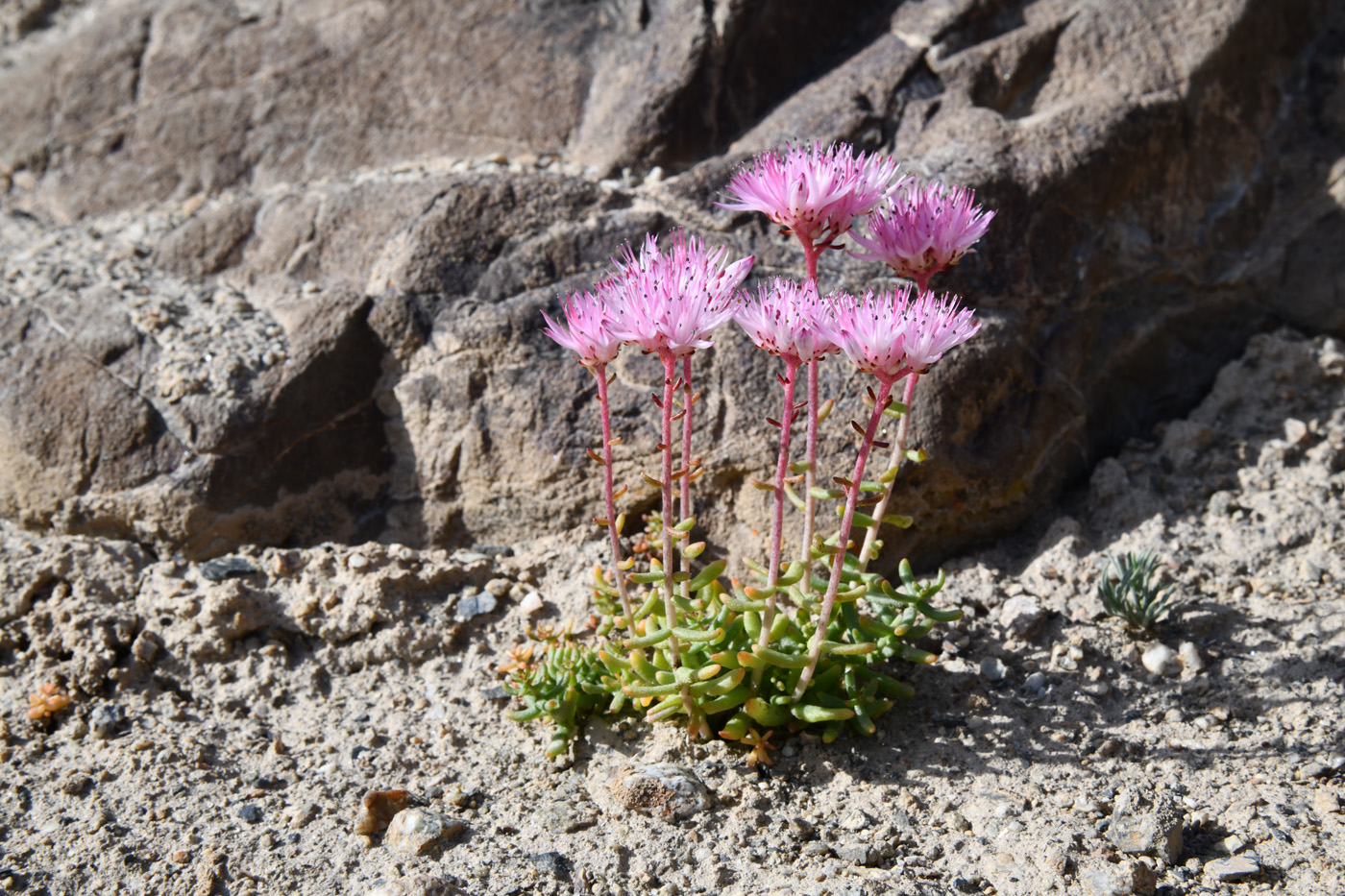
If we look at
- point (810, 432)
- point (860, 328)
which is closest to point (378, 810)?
point (810, 432)

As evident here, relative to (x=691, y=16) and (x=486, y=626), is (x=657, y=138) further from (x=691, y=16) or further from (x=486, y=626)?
(x=486, y=626)

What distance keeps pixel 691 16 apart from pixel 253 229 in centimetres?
232

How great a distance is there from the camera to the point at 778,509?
312cm

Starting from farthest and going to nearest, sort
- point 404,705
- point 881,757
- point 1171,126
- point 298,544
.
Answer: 1. point 1171,126
2. point 298,544
3. point 404,705
4. point 881,757

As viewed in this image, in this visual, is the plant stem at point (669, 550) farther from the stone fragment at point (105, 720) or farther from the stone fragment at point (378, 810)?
the stone fragment at point (105, 720)

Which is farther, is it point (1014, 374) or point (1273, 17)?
point (1273, 17)

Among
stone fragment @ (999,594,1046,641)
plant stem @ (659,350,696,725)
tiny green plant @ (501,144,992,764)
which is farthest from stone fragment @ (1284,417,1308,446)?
plant stem @ (659,350,696,725)

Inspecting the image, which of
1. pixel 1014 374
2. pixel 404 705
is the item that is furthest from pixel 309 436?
pixel 1014 374

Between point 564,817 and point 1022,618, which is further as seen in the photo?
point 1022,618

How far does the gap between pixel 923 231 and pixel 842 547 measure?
92 cm

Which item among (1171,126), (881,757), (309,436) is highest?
(1171,126)

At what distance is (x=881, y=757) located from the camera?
11.3 ft

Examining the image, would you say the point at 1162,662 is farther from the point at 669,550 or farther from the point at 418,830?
the point at 418,830

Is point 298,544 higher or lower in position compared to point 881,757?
higher
